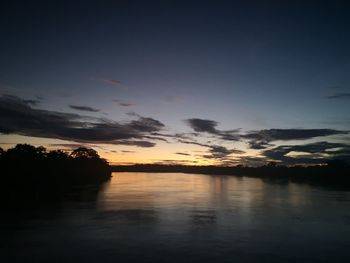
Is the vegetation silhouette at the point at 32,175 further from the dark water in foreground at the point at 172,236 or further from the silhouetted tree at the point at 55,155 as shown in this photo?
the dark water in foreground at the point at 172,236

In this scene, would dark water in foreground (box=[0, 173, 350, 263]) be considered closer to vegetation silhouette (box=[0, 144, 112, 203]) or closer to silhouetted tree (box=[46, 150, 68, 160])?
vegetation silhouette (box=[0, 144, 112, 203])

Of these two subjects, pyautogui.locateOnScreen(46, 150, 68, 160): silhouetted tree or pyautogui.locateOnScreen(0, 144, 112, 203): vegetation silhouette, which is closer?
pyautogui.locateOnScreen(0, 144, 112, 203): vegetation silhouette

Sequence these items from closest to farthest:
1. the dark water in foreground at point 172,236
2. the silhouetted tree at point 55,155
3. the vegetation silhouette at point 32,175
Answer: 1. the dark water in foreground at point 172,236
2. the vegetation silhouette at point 32,175
3. the silhouetted tree at point 55,155

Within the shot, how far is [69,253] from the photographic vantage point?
3175 centimetres

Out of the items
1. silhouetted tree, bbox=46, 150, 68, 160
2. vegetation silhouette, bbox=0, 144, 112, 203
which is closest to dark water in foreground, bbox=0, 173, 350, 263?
vegetation silhouette, bbox=0, 144, 112, 203

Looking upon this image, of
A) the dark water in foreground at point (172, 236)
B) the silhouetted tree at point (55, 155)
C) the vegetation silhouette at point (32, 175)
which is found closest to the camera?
the dark water in foreground at point (172, 236)

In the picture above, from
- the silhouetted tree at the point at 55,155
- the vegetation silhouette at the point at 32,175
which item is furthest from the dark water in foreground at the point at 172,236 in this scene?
the silhouetted tree at the point at 55,155

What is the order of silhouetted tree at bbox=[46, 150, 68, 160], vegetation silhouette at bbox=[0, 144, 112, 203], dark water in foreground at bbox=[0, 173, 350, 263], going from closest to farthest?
dark water in foreground at bbox=[0, 173, 350, 263] → vegetation silhouette at bbox=[0, 144, 112, 203] → silhouetted tree at bbox=[46, 150, 68, 160]

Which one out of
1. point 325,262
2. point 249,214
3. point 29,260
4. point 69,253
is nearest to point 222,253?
point 325,262

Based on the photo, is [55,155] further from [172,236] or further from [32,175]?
[172,236]

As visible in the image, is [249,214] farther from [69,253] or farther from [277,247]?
[69,253]

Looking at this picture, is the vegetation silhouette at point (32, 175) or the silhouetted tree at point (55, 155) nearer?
the vegetation silhouette at point (32, 175)

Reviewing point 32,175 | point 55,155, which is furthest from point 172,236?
point 55,155

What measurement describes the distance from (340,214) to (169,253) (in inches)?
1613
